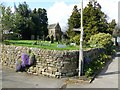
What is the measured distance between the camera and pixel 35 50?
1823 centimetres

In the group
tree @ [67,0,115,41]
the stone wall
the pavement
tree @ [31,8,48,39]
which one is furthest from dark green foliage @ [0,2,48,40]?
the pavement

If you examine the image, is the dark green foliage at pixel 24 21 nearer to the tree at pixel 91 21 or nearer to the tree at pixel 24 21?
the tree at pixel 24 21

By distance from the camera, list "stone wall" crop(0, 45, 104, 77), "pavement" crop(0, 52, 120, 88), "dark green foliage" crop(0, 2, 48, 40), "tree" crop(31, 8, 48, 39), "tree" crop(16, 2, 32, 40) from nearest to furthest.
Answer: "pavement" crop(0, 52, 120, 88)
"stone wall" crop(0, 45, 104, 77)
"dark green foliage" crop(0, 2, 48, 40)
"tree" crop(16, 2, 32, 40)
"tree" crop(31, 8, 48, 39)

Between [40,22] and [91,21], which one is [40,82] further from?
[40,22]

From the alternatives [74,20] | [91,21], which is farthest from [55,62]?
[74,20]

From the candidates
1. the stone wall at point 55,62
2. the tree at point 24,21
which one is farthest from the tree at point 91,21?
the stone wall at point 55,62

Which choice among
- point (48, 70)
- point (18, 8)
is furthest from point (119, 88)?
point (18, 8)

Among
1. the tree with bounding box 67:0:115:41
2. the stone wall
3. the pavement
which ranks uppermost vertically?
the tree with bounding box 67:0:115:41

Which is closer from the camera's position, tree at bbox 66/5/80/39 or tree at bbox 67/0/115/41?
tree at bbox 67/0/115/41

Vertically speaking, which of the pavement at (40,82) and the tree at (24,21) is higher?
the tree at (24,21)

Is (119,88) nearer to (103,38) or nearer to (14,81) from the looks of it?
(14,81)

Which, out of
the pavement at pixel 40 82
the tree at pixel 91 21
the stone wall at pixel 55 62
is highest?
the tree at pixel 91 21

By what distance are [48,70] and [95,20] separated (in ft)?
108

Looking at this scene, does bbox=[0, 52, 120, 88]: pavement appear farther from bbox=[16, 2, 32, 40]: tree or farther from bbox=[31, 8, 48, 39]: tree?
bbox=[31, 8, 48, 39]: tree
